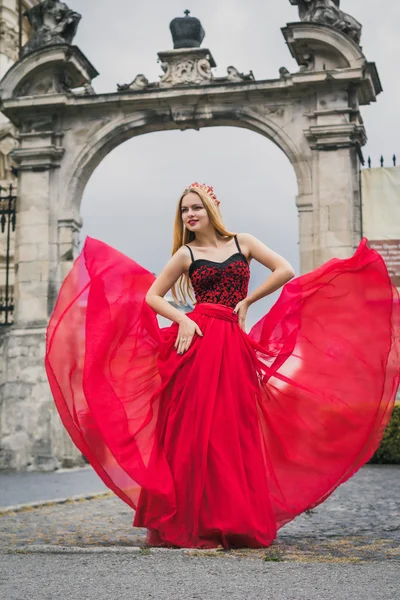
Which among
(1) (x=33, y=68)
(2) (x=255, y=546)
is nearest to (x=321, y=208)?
(1) (x=33, y=68)

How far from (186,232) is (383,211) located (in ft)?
26.0

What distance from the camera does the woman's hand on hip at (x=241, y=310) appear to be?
5363 millimetres

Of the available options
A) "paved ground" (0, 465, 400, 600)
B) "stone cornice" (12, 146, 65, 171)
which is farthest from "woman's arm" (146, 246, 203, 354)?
"stone cornice" (12, 146, 65, 171)

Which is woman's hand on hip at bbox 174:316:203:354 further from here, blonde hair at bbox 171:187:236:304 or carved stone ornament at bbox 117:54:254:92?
carved stone ornament at bbox 117:54:254:92

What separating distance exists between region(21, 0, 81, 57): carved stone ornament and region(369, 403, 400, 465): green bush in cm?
728

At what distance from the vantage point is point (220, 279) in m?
5.37

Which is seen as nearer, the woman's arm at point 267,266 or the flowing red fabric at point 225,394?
the flowing red fabric at point 225,394

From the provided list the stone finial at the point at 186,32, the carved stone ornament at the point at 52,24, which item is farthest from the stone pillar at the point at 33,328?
the stone finial at the point at 186,32

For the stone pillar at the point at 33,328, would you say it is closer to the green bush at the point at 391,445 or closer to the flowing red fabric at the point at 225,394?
the green bush at the point at 391,445

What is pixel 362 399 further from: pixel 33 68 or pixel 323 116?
pixel 33 68

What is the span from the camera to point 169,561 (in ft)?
14.6

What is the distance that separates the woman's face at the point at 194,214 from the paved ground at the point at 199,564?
1.80 meters

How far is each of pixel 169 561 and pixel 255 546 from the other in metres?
0.66

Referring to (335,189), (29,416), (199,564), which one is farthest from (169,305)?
(29,416)
